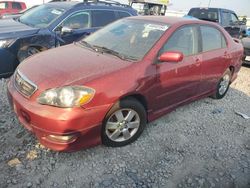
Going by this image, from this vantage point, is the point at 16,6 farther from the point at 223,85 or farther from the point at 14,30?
the point at 223,85

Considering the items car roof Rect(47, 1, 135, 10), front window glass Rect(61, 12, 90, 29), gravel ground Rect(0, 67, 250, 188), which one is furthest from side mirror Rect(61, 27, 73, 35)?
gravel ground Rect(0, 67, 250, 188)

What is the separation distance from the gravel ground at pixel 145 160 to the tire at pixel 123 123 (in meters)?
0.12

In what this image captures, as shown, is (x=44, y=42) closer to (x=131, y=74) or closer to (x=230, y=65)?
(x=131, y=74)

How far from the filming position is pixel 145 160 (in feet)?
10.7

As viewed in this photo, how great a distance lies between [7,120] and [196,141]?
2737mm

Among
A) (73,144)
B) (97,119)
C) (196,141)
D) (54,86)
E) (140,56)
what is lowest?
(196,141)

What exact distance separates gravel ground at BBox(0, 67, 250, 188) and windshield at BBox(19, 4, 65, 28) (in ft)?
7.65

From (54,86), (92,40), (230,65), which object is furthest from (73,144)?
(230,65)

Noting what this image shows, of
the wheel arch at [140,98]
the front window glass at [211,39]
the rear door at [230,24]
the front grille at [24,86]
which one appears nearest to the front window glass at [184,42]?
the front window glass at [211,39]

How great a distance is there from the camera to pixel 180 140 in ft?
12.4

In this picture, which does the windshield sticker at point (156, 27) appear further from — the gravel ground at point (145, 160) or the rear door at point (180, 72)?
the gravel ground at point (145, 160)

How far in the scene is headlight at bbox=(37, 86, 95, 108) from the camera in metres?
2.80

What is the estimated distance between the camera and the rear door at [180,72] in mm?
3631

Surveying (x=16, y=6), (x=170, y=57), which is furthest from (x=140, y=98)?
(x=16, y=6)
